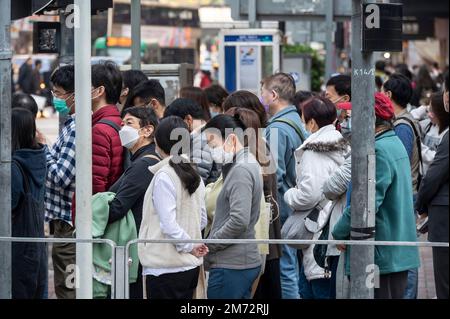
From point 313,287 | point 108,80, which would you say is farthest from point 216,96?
point 313,287

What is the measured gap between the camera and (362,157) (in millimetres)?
6262

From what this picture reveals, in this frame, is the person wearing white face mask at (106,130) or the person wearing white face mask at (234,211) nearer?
the person wearing white face mask at (234,211)

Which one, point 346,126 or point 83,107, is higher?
point 83,107

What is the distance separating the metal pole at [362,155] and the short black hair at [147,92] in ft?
10.9

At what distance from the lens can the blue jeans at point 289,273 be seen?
6852mm

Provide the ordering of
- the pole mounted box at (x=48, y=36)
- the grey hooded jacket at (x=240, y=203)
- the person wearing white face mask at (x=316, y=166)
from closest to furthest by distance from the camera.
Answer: the grey hooded jacket at (x=240, y=203)
the person wearing white face mask at (x=316, y=166)
the pole mounted box at (x=48, y=36)

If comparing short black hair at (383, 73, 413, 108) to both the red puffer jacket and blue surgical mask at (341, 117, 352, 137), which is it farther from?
the red puffer jacket

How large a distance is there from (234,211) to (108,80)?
1763mm

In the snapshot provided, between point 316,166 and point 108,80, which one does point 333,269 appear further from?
point 108,80

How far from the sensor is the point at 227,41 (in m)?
17.9

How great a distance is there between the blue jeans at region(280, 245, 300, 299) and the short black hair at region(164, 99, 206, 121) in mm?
1573

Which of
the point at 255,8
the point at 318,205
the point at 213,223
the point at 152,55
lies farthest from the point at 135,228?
the point at 152,55

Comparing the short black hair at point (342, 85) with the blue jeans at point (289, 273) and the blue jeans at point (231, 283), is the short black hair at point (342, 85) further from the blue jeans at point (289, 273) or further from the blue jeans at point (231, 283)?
the blue jeans at point (231, 283)

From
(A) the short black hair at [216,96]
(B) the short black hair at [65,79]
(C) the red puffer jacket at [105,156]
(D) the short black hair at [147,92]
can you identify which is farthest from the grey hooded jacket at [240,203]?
(A) the short black hair at [216,96]
